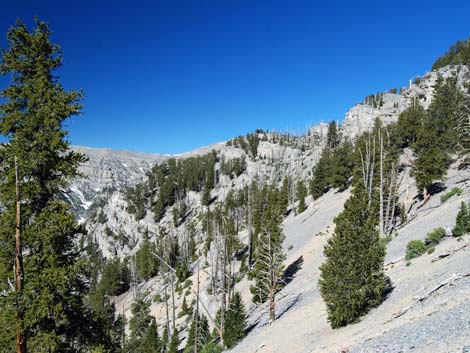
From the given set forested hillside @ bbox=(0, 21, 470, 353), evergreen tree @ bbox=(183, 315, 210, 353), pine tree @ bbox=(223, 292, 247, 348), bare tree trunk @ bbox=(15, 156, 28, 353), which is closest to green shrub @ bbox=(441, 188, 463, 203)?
forested hillside @ bbox=(0, 21, 470, 353)

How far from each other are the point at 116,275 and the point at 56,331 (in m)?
83.4

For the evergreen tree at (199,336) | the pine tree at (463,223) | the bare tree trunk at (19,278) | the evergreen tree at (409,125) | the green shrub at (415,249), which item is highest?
the evergreen tree at (409,125)

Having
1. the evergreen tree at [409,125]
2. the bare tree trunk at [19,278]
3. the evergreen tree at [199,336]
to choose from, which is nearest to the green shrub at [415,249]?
the evergreen tree at [199,336]

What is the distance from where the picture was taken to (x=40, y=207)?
9781 millimetres

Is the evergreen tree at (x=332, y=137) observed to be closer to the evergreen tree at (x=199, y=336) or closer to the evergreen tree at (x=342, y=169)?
the evergreen tree at (x=342, y=169)

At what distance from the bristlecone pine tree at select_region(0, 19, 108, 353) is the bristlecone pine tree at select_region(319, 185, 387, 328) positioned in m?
12.0

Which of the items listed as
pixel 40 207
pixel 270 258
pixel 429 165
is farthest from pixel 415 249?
pixel 40 207

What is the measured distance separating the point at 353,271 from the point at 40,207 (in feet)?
47.4

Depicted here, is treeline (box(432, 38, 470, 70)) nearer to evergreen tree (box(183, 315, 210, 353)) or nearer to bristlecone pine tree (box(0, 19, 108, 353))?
evergreen tree (box(183, 315, 210, 353))

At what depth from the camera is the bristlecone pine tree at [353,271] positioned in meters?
16.9

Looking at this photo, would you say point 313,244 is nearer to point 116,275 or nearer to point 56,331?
point 56,331

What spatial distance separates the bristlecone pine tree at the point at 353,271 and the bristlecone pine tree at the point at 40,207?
11979 mm

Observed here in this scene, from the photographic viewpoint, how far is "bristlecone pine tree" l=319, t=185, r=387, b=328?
16875mm

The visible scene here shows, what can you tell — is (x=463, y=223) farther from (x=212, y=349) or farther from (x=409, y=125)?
(x=409, y=125)
